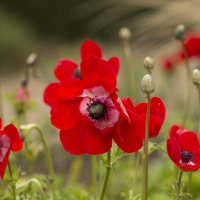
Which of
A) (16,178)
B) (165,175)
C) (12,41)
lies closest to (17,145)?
(16,178)

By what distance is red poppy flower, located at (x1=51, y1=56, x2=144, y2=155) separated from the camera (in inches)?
26.9

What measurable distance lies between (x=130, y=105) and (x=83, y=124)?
73 mm

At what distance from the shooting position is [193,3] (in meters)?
1.72

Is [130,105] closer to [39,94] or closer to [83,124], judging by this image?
[83,124]

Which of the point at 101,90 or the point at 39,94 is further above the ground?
the point at 39,94

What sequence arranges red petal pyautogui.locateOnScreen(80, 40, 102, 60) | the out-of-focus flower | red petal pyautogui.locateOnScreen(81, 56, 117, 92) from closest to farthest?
1. red petal pyautogui.locateOnScreen(81, 56, 117, 92)
2. red petal pyautogui.locateOnScreen(80, 40, 102, 60)
3. the out-of-focus flower

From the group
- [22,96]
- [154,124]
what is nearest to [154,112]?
[154,124]

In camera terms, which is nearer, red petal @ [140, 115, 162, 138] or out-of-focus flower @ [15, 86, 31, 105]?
red petal @ [140, 115, 162, 138]

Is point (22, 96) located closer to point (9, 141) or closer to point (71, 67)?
point (71, 67)

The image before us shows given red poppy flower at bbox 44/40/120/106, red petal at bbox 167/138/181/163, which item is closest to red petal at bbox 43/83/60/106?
red poppy flower at bbox 44/40/120/106

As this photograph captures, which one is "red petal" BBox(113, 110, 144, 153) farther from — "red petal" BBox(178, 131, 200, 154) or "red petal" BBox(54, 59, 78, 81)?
"red petal" BBox(54, 59, 78, 81)

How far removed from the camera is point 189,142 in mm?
745

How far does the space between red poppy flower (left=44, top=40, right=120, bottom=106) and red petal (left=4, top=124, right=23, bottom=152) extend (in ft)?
0.43

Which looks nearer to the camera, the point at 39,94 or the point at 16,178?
the point at 16,178
